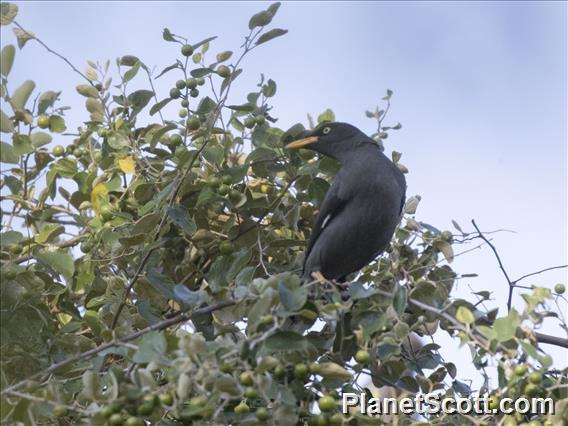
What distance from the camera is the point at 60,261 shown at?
13.4 ft

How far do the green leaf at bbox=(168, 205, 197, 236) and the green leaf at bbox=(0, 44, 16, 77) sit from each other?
89cm

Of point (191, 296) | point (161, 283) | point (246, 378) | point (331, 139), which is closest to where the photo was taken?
point (246, 378)

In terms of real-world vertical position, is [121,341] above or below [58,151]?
below

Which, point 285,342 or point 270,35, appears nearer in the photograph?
point 285,342

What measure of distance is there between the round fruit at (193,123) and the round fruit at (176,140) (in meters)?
0.07

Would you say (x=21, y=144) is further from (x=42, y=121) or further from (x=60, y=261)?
(x=60, y=261)

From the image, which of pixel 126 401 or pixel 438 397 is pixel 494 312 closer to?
pixel 438 397

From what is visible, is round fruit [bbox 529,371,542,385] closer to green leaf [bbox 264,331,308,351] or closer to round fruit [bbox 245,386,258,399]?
green leaf [bbox 264,331,308,351]

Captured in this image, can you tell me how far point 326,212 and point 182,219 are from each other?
910mm

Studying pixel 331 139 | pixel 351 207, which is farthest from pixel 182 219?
pixel 331 139

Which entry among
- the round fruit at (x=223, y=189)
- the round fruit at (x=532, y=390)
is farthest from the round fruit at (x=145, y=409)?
the round fruit at (x=223, y=189)

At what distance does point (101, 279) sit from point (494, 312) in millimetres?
1769

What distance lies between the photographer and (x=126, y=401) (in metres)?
3.28

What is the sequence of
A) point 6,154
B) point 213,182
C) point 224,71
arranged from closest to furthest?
point 6,154 → point 213,182 → point 224,71
